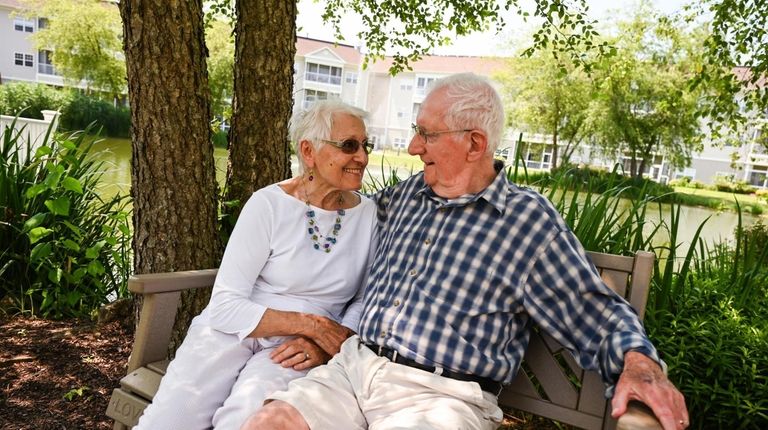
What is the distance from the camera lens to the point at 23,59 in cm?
4388

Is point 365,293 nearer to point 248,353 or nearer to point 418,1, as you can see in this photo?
point 248,353

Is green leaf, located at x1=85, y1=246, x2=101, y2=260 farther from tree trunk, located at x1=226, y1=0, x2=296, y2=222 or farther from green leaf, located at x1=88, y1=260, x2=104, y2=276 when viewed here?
tree trunk, located at x1=226, y1=0, x2=296, y2=222

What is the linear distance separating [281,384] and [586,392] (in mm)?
994

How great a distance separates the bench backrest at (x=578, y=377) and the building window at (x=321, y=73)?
2010 inches

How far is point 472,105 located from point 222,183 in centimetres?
297

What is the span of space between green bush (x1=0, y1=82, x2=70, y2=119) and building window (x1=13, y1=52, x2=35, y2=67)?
792 inches

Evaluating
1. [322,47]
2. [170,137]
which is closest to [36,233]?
[170,137]

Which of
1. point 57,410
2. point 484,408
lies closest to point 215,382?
point 484,408

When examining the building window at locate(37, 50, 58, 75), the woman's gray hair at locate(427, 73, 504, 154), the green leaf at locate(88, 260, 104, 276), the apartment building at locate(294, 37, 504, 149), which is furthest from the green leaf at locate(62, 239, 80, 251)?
the building window at locate(37, 50, 58, 75)

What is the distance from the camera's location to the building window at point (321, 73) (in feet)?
169

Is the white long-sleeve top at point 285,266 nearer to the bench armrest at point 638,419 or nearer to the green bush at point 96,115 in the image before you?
the bench armrest at point 638,419

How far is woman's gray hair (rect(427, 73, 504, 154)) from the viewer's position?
6.76 ft

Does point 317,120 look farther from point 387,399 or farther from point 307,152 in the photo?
point 387,399

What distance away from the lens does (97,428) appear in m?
2.77
